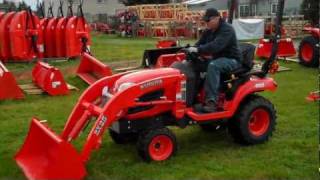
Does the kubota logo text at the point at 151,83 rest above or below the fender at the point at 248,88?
above

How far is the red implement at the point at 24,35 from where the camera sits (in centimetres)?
1486

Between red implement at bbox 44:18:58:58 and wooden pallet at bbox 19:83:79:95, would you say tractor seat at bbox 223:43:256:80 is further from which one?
red implement at bbox 44:18:58:58

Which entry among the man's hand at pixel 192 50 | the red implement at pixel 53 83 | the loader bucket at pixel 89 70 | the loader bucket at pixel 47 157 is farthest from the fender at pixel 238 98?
the loader bucket at pixel 89 70

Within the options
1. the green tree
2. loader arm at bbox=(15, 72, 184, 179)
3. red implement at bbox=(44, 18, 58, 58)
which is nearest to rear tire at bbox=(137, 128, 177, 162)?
loader arm at bbox=(15, 72, 184, 179)

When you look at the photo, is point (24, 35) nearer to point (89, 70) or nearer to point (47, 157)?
point (89, 70)

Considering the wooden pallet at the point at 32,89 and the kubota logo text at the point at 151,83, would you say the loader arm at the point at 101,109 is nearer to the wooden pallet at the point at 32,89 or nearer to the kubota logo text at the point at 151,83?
the kubota logo text at the point at 151,83

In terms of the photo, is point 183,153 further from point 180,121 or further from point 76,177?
point 76,177

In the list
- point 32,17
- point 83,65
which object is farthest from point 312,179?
point 32,17

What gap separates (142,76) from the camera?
19.2ft

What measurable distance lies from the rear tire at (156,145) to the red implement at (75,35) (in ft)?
34.1

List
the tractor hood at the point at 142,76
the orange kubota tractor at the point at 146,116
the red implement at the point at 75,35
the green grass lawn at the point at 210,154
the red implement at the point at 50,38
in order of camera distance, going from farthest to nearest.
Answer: the red implement at the point at 50,38 → the red implement at the point at 75,35 → the tractor hood at the point at 142,76 → the green grass lawn at the point at 210,154 → the orange kubota tractor at the point at 146,116

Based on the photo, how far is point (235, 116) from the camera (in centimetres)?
636

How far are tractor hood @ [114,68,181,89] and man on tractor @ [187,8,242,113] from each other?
36 centimetres

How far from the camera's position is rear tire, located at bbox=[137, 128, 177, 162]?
570 cm
